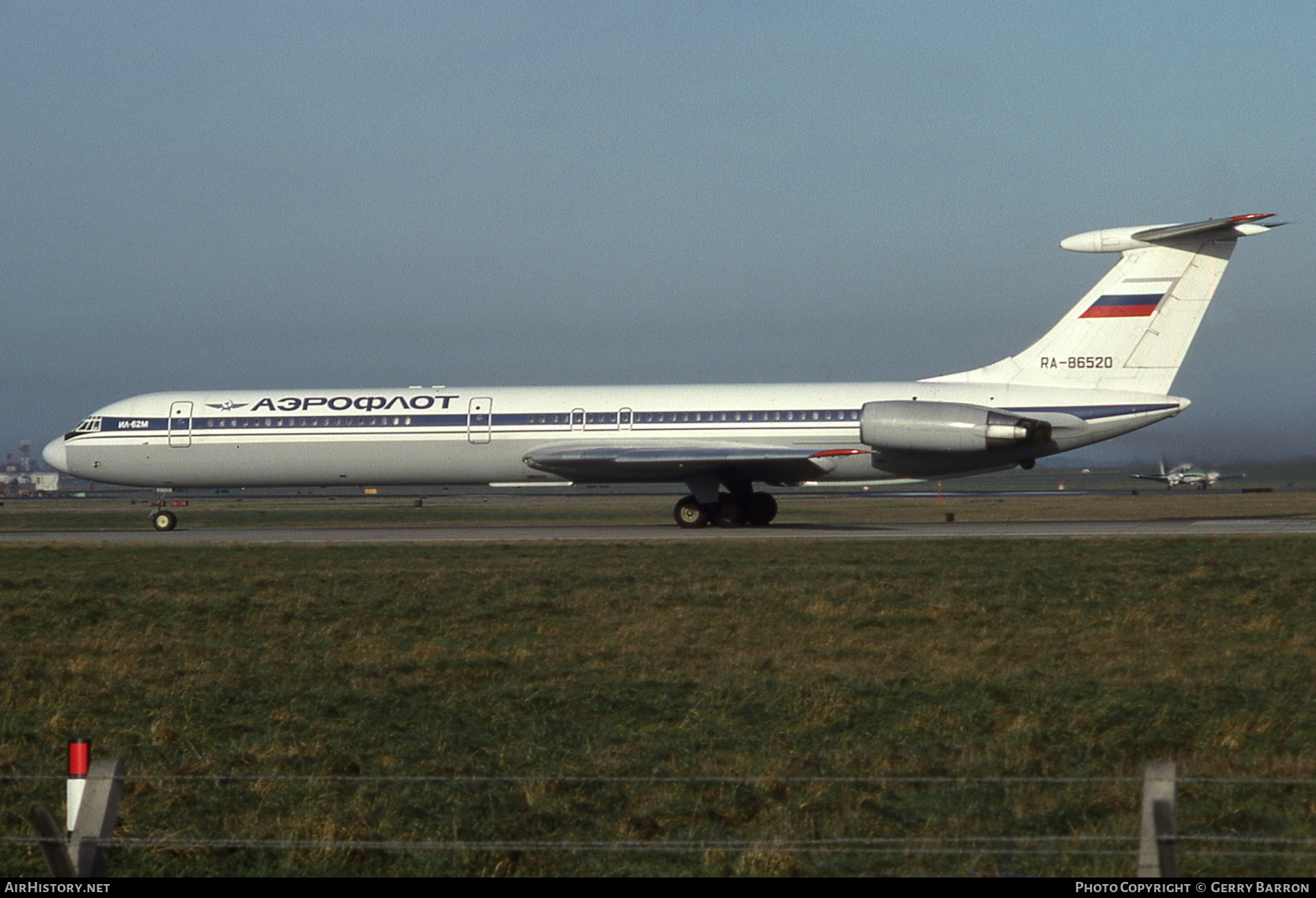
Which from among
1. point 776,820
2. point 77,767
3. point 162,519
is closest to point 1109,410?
point 776,820

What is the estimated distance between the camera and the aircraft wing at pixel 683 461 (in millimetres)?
32438

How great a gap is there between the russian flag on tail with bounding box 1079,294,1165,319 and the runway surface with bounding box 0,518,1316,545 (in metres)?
5.14

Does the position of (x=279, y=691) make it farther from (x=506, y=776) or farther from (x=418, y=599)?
(x=418, y=599)

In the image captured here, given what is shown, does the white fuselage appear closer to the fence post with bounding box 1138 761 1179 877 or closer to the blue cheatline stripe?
the blue cheatline stripe

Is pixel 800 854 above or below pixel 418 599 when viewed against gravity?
below

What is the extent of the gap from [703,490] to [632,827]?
2619 cm

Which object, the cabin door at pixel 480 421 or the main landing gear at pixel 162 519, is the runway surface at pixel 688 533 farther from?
the cabin door at pixel 480 421

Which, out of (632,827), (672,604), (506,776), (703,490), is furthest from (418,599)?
(703,490)

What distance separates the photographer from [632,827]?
799 cm

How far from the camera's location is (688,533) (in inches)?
1288

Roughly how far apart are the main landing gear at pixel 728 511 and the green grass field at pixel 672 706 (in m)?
12.0

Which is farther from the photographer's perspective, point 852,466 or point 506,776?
point 852,466
